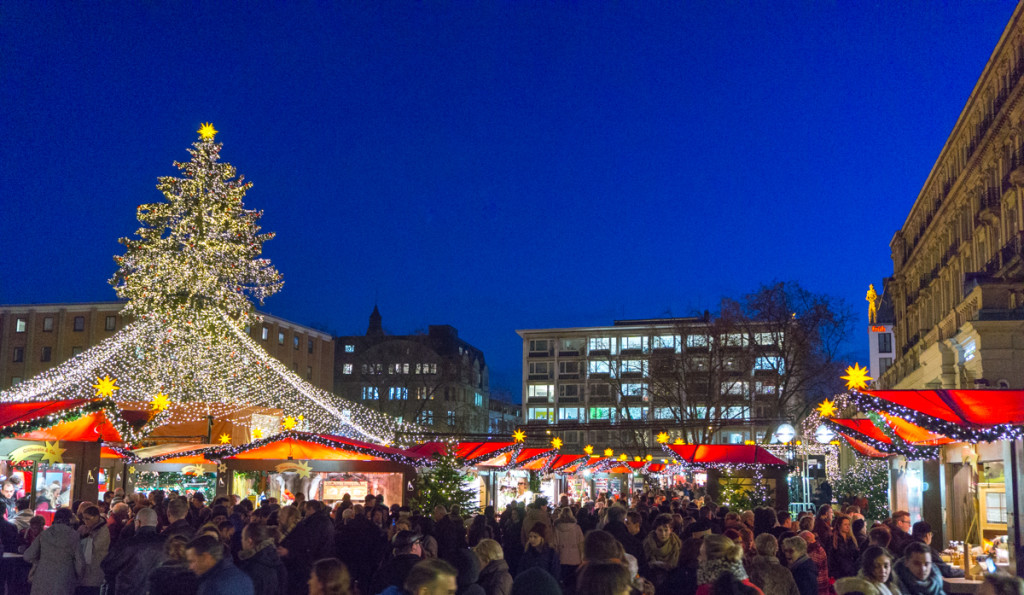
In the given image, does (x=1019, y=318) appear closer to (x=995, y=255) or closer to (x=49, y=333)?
(x=995, y=255)

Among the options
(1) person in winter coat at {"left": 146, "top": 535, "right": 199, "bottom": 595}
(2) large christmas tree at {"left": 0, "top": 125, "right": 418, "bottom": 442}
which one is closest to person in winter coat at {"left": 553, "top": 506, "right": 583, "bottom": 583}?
(1) person in winter coat at {"left": 146, "top": 535, "right": 199, "bottom": 595}

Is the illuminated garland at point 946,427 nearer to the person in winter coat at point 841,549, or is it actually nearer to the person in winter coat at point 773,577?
the person in winter coat at point 841,549

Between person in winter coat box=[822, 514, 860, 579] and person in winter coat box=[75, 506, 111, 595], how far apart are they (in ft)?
28.1

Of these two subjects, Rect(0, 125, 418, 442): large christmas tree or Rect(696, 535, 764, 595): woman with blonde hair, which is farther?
Rect(0, 125, 418, 442): large christmas tree

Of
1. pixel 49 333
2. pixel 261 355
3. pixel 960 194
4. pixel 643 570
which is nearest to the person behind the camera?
pixel 643 570

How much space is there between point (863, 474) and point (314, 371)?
2408 inches

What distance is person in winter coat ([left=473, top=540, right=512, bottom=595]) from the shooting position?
7.54 metres

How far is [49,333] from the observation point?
240 ft

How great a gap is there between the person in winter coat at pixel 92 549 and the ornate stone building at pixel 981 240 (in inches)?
719

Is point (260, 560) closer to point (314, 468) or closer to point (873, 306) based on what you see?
point (314, 468)

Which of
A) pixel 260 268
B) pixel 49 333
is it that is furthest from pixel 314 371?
pixel 260 268

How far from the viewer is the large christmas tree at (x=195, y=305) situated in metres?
33.0

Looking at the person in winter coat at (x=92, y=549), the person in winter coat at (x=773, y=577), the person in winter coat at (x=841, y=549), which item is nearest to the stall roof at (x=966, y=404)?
the person in winter coat at (x=841, y=549)

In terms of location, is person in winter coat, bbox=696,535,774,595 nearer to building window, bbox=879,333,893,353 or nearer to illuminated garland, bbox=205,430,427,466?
illuminated garland, bbox=205,430,427,466
